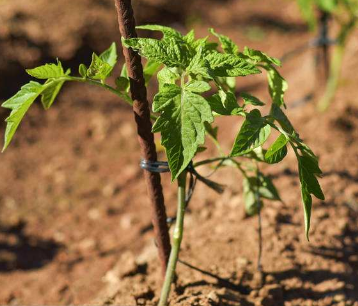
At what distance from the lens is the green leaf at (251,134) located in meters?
1.23

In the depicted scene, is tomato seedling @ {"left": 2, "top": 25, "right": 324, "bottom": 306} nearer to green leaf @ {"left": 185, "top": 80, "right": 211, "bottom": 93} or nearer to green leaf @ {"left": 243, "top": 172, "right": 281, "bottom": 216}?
green leaf @ {"left": 185, "top": 80, "right": 211, "bottom": 93}

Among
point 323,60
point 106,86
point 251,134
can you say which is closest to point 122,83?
point 106,86

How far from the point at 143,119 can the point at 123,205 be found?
1.46 metres

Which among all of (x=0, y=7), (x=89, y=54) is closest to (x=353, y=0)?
(x=89, y=54)

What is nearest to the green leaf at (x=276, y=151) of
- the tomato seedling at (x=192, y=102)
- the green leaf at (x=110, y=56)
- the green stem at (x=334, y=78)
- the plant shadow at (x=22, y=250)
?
the tomato seedling at (x=192, y=102)

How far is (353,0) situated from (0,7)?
2805 millimetres

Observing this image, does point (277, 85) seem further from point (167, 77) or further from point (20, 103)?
point (20, 103)

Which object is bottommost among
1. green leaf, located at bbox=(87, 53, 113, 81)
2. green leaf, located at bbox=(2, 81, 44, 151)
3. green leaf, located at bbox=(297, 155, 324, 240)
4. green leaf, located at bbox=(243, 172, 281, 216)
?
green leaf, located at bbox=(297, 155, 324, 240)

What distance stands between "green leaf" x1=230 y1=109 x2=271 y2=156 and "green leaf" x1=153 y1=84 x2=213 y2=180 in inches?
3.7

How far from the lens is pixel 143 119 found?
1.50 meters

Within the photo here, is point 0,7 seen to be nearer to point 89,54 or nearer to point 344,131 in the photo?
point 89,54

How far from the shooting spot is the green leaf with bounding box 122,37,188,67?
126cm

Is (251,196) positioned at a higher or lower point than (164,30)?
lower

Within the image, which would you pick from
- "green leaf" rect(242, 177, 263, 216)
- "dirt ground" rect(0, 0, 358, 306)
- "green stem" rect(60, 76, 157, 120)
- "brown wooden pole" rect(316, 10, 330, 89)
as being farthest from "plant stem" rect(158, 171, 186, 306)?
"brown wooden pole" rect(316, 10, 330, 89)
